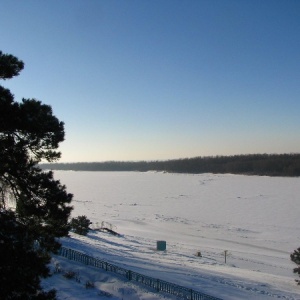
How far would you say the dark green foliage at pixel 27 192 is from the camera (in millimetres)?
8523

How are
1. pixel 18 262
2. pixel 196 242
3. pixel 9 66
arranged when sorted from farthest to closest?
pixel 196 242 < pixel 9 66 < pixel 18 262

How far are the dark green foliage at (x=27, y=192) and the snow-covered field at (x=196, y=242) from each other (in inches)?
206

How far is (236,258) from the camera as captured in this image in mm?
33812

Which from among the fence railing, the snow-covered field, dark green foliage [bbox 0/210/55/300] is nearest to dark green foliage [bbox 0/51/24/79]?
dark green foliage [bbox 0/210/55/300]

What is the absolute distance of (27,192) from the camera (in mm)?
9266

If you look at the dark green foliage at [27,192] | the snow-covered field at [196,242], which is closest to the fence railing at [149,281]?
the snow-covered field at [196,242]

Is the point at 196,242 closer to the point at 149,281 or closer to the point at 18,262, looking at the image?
the point at 149,281

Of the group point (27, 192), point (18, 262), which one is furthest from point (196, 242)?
point (18, 262)

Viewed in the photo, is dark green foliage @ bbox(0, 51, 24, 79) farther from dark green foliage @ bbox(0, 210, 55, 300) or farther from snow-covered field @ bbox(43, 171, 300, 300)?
snow-covered field @ bbox(43, 171, 300, 300)

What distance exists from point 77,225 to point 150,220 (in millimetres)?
21714

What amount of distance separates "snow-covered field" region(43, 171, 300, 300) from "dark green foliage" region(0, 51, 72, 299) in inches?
206

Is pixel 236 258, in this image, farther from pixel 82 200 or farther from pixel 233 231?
pixel 82 200

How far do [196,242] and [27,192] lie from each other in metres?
34.8

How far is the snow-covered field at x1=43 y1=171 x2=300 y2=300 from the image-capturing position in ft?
58.6
